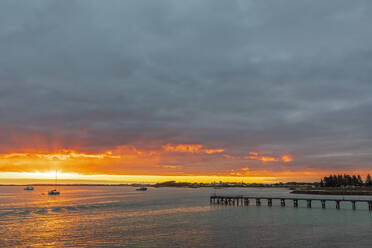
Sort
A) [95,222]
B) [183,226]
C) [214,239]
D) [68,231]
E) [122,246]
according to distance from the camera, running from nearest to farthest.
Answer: [122,246], [214,239], [68,231], [183,226], [95,222]

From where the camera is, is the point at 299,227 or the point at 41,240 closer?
the point at 41,240

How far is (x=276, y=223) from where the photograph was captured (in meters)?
62.9

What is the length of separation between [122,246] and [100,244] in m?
3.66

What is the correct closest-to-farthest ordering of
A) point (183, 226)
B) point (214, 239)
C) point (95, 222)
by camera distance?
point (214, 239) → point (183, 226) → point (95, 222)

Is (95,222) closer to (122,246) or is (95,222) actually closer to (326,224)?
(122,246)

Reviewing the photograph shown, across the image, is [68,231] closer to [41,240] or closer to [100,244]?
[41,240]

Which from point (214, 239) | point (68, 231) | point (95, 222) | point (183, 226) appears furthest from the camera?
point (95, 222)

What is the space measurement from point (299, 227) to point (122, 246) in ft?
105

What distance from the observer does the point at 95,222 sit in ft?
218

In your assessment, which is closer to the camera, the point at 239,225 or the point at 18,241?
the point at 18,241

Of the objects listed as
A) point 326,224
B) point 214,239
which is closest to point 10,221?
point 214,239

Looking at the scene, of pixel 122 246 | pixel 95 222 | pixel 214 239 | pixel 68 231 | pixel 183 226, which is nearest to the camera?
pixel 122 246

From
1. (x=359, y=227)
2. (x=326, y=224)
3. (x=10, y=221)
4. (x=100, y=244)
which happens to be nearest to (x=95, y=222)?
(x=10, y=221)

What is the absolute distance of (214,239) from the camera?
153ft
